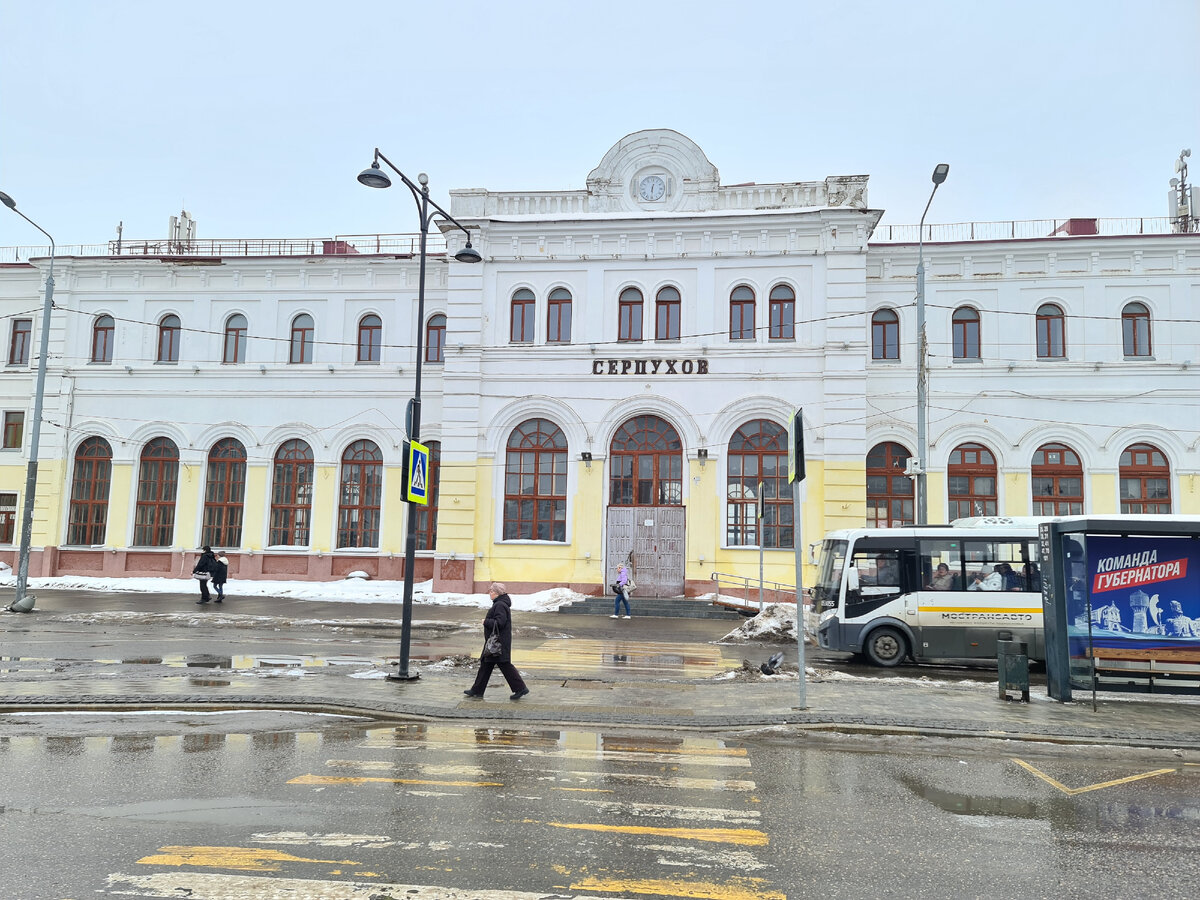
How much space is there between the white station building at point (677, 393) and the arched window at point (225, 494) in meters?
0.09

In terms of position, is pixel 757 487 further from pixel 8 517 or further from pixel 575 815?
pixel 8 517

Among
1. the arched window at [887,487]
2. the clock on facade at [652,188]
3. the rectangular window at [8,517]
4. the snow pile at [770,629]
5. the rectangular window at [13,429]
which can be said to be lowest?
the snow pile at [770,629]

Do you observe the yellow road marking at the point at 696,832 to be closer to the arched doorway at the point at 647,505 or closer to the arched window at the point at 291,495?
the arched doorway at the point at 647,505

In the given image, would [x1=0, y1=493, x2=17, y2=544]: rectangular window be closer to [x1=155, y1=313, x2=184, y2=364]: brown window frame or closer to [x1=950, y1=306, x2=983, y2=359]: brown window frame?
[x1=155, y1=313, x2=184, y2=364]: brown window frame

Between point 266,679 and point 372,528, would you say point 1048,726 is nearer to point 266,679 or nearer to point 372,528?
point 266,679

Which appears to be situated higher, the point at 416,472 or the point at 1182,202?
the point at 1182,202

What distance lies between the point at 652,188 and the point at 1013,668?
19.8m

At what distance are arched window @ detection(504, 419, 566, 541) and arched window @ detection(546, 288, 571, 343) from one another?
9.26 feet

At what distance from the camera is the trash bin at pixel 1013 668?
38.3 ft

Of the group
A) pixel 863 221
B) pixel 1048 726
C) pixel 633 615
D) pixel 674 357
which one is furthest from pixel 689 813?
pixel 863 221

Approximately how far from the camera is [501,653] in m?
11.2

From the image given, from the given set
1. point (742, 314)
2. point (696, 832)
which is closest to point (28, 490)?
point (742, 314)

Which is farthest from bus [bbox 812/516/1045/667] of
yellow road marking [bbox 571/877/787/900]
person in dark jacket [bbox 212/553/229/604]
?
person in dark jacket [bbox 212/553/229/604]

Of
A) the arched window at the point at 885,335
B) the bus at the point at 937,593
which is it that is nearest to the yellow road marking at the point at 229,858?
the bus at the point at 937,593
